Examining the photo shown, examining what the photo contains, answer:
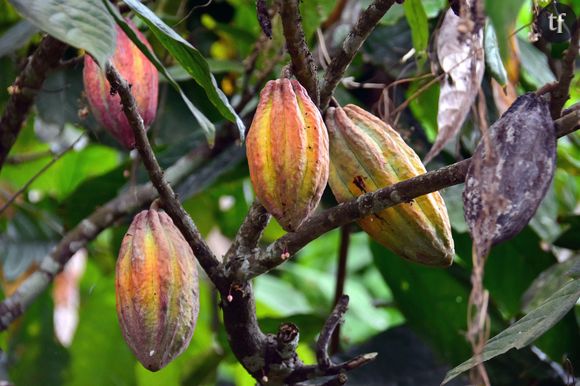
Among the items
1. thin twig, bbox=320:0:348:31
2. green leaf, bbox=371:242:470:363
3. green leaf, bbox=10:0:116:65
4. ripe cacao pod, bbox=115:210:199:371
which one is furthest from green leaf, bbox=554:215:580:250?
→ green leaf, bbox=10:0:116:65

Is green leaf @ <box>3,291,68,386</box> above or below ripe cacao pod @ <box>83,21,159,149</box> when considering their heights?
below

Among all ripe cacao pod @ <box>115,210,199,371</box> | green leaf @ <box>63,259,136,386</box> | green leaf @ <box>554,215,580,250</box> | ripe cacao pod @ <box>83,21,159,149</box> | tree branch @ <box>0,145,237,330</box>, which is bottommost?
green leaf @ <box>63,259,136,386</box>

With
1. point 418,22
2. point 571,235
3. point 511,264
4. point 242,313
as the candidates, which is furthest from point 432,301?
point 242,313

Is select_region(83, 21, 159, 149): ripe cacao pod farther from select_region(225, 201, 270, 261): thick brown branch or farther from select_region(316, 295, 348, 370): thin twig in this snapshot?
select_region(316, 295, 348, 370): thin twig

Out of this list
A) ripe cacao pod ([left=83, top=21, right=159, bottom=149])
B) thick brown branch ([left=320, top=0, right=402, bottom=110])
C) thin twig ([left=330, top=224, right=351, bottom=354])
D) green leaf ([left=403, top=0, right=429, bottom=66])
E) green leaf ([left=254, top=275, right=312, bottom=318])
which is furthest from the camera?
green leaf ([left=254, top=275, right=312, bottom=318])

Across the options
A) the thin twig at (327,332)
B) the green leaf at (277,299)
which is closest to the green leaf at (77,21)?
the thin twig at (327,332)

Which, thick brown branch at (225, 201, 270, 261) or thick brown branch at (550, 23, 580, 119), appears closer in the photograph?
thick brown branch at (550, 23, 580, 119)

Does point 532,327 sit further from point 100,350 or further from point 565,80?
point 100,350

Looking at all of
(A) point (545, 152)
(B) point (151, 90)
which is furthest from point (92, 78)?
(A) point (545, 152)
